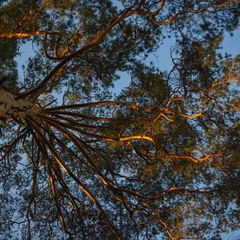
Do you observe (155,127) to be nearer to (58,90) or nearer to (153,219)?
(153,219)

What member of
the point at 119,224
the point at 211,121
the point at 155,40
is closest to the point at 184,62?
the point at 155,40

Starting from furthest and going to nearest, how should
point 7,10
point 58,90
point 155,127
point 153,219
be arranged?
1. point 58,90
2. point 153,219
3. point 155,127
4. point 7,10

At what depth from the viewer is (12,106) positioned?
6211mm

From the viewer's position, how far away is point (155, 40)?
293 inches

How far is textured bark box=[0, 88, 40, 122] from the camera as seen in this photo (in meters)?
5.98

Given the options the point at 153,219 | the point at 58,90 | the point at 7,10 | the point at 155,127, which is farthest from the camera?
→ the point at 58,90

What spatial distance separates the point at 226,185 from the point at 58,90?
4.15 metres

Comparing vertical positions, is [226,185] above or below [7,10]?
below

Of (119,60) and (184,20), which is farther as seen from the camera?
(119,60)

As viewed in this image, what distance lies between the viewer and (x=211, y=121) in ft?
24.5

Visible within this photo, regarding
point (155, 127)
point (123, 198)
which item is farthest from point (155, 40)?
point (123, 198)

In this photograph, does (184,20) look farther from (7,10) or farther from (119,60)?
(7,10)

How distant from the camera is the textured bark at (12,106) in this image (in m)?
5.98

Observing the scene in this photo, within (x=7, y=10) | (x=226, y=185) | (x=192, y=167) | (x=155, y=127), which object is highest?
(x=7, y=10)
